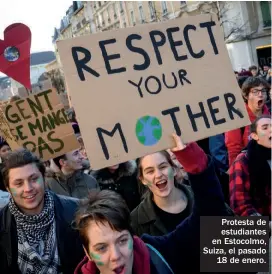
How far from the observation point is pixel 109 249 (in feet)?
5.67

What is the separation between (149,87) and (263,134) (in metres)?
1.33

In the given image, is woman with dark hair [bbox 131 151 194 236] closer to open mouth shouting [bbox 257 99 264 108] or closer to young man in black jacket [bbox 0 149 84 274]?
young man in black jacket [bbox 0 149 84 274]

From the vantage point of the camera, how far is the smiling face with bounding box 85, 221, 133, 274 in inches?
67.1

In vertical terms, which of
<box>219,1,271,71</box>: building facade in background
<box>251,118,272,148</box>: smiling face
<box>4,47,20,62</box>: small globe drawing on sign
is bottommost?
<box>251,118,272,148</box>: smiling face

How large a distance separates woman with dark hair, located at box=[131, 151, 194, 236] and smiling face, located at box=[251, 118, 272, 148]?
2.18 ft

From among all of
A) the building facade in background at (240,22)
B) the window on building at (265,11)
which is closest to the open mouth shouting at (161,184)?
the building facade in background at (240,22)

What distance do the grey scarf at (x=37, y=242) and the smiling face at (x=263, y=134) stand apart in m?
1.43

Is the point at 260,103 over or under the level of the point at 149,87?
under

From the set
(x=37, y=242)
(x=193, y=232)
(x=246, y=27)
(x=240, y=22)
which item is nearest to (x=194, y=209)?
(x=193, y=232)

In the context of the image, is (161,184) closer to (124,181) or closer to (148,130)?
(148,130)

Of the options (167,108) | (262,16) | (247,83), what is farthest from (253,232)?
(262,16)

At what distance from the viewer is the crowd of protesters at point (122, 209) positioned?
178 centimetres

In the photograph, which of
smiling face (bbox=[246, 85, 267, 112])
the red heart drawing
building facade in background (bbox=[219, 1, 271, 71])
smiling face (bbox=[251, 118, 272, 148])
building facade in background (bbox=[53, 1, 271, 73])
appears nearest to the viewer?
smiling face (bbox=[251, 118, 272, 148])

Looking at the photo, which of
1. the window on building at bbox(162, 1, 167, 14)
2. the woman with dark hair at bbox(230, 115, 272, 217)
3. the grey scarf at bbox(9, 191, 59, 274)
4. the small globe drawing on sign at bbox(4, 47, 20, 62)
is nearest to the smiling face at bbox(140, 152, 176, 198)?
the woman with dark hair at bbox(230, 115, 272, 217)
